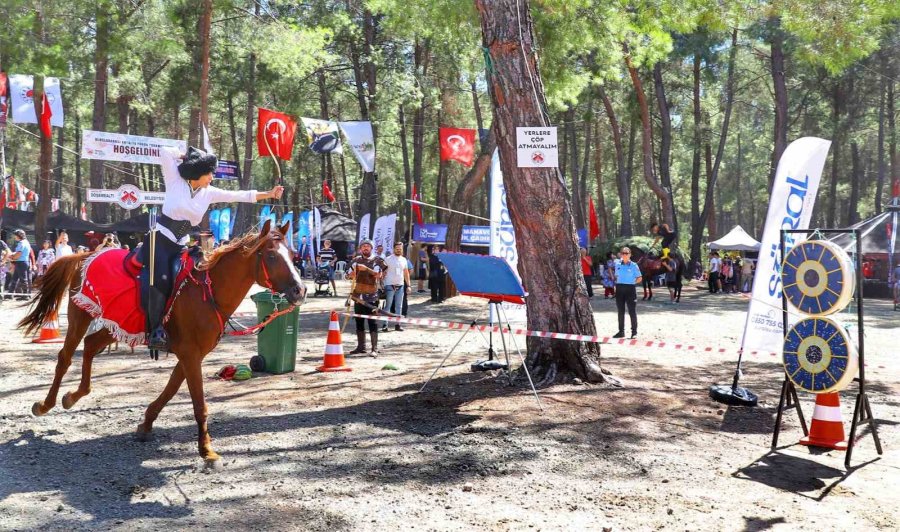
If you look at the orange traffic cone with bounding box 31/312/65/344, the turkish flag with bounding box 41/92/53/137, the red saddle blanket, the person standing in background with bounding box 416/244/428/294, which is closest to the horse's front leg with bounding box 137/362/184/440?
the red saddle blanket

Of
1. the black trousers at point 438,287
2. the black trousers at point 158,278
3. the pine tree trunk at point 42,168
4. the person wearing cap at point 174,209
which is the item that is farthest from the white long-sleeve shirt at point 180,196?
the pine tree trunk at point 42,168

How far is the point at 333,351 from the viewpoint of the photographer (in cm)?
1079

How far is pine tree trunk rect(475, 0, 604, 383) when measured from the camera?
905 cm

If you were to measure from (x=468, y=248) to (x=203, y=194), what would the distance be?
31.4 meters

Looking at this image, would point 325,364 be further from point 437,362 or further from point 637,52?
point 637,52

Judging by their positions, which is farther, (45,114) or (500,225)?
(45,114)

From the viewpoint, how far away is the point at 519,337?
46.3 feet

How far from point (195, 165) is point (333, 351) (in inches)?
184

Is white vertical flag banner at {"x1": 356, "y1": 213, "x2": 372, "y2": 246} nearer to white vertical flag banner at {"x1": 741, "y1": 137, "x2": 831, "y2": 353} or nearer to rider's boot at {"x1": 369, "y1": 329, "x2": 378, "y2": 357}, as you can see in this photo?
rider's boot at {"x1": 369, "y1": 329, "x2": 378, "y2": 357}

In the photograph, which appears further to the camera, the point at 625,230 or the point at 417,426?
the point at 625,230

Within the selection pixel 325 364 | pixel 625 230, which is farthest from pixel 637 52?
pixel 625 230

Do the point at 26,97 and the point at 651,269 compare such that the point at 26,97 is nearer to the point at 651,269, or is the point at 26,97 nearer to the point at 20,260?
the point at 20,260

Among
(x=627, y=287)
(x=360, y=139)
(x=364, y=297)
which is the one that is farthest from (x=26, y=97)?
(x=627, y=287)

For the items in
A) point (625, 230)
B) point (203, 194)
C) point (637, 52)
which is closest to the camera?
point (203, 194)
